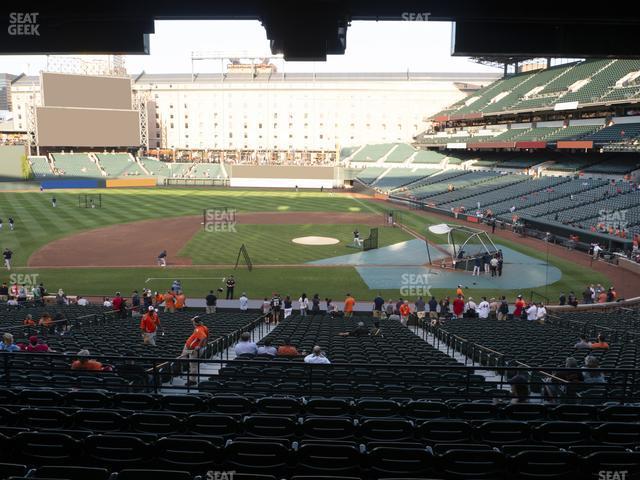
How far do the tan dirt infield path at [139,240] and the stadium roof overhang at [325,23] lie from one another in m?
27.5

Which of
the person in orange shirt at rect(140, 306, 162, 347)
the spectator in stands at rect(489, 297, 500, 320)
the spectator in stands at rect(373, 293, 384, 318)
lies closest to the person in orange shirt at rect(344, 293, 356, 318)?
the spectator in stands at rect(373, 293, 384, 318)

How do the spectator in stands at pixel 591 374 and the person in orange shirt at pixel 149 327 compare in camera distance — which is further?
the person in orange shirt at pixel 149 327

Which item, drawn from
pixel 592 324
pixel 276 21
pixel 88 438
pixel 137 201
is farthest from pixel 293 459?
pixel 137 201

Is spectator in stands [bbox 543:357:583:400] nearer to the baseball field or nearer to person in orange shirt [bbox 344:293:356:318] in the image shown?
person in orange shirt [bbox 344:293:356:318]

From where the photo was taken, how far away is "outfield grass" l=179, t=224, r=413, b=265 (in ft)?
115

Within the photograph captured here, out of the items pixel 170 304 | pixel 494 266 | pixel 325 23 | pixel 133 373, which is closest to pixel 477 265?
pixel 494 266

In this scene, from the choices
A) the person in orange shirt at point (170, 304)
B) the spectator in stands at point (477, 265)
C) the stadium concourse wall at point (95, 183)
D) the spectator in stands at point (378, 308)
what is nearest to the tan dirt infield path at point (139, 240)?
the person in orange shirt at point (170, 304)

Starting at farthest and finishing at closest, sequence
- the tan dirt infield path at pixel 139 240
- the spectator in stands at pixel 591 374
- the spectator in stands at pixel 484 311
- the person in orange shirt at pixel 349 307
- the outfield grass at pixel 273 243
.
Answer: the outfield grass at pixel 273 243 < the tan dirt infield path at pixel 139 240 < the spectator in stands at pixel 484 311 < the person in orange shirt at pixel 349 307 < the spectator in stands at pixel 591 374

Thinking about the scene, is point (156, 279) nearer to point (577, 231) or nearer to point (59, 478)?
point (59, 478)

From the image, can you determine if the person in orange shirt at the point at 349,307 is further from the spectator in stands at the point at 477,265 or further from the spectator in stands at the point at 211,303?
the spectator in stands at the point at 477,265

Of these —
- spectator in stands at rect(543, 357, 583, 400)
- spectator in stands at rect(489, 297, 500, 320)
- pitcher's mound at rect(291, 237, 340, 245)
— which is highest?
spectator in stands at rect(543, 357, 583, 400)

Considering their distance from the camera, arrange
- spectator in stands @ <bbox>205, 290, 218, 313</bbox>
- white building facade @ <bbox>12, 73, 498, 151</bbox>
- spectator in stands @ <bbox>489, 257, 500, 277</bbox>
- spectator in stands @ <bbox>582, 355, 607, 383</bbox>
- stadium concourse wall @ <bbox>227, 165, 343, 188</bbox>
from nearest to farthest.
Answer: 1. spectator in stands @ <bbox>582, 355, 607, 383</bbox>
2. spectator in stands @ <bbox>205, 290, 218, 313</bbox>
3. spectator in stands @ <bbox>489, 257, 500, 277</bbox>
4. stadium concourse wall @ <bbox>227, 165, 343, 188</bbox>
5. white building facade @ <bbox>12, 73, 498, 151</bbox>

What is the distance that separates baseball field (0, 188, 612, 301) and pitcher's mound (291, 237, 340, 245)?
1.61 feet

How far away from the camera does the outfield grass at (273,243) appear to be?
35.0 meters
